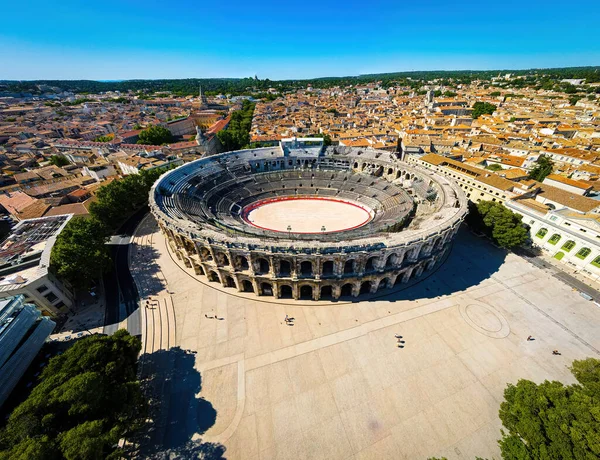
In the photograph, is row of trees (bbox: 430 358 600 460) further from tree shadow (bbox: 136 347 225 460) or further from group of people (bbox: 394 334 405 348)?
tree shadow (bbox: 136 347 225 460)

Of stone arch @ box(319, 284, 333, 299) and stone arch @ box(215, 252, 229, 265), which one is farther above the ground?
stone arch @ box(215, 252, 229, 265)

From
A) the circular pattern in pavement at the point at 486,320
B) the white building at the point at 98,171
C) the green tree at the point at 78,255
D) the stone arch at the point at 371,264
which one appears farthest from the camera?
the white building at the point at 98,171

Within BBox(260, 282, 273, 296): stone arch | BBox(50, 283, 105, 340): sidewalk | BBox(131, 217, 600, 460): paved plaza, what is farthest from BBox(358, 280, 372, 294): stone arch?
BBox(50, 283, 105, 340): sidewalk

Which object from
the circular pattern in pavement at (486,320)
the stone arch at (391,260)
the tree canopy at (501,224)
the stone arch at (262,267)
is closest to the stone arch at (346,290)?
the stone arch at (391,260)

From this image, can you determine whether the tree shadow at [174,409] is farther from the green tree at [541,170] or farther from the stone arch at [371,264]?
the green tree at [541,170]

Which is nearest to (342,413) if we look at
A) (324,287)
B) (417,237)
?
(324,287)

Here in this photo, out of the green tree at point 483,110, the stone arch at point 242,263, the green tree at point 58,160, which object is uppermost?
the green tree at point 483,110

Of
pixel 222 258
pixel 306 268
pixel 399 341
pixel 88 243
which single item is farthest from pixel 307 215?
pixel 88 243
